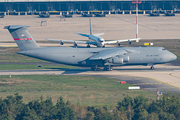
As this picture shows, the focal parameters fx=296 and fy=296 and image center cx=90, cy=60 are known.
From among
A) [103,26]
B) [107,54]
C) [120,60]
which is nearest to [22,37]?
[107,54]

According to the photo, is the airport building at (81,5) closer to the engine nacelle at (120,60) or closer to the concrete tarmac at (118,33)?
the concrete tarmac at (118,33)

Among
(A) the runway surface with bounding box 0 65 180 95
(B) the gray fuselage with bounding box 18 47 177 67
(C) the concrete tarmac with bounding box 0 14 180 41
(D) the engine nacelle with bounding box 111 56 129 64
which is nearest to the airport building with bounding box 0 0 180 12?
(C) the concrete tarmac with bounding box 0 14 180 41

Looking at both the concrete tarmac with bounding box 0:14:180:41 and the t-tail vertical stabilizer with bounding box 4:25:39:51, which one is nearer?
the t-tail vertical stabilizer with bounding box 4:25:39:51

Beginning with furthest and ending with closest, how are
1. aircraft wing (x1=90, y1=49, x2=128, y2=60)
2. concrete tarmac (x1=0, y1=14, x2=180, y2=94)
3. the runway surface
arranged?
aircraft wing (x1=90, y1=49, x2=128, y2=60), concrete tarmac (x1=0, y1=14, x2=180, y2=94), the runway surface

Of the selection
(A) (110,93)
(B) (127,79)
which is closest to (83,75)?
(B) (127,79)

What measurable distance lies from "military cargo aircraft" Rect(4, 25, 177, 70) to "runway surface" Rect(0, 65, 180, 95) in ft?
5.50

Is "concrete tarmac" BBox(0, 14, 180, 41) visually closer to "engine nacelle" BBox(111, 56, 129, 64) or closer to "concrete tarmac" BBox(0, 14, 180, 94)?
"concrete tarmac" BBox(0, 14, 180, 94)

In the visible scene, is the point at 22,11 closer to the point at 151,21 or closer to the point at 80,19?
the point at 80,19

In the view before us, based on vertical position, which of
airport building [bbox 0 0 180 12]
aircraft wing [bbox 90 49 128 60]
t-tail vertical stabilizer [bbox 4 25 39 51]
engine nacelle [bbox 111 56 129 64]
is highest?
airport building [bbox 0 0 180 12]

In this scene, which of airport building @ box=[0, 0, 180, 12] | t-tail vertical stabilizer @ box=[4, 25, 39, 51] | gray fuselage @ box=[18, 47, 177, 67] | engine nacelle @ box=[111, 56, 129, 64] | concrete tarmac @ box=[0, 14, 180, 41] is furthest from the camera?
airport building @ box=[0, 0, 180, 12]

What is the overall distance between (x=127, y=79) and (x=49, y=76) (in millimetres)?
12939

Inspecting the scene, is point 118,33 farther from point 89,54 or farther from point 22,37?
point 22,37

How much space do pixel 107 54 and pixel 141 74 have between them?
6689 millimetres

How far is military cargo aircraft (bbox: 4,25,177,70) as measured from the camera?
51.2m
